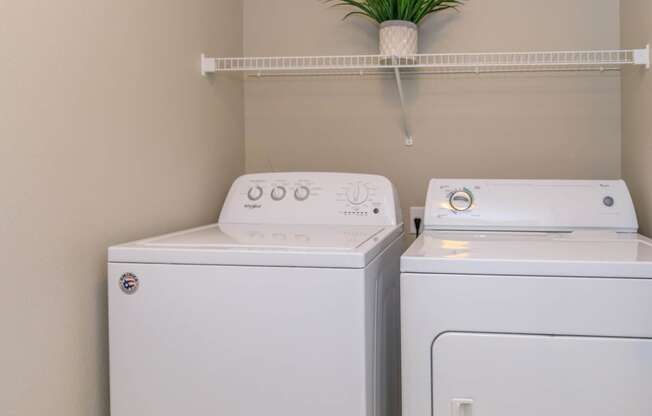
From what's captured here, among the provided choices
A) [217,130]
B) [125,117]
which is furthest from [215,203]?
[125,117]

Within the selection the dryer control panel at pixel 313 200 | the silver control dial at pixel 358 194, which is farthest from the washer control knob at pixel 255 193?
the silver control dial at pixel 358 194

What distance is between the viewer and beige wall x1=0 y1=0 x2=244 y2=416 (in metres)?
1.14

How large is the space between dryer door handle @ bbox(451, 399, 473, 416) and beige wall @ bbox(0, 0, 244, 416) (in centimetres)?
79

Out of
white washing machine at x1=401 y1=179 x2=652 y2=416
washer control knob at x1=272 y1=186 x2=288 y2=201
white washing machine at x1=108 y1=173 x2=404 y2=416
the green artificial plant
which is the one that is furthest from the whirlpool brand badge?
the green artificial plant

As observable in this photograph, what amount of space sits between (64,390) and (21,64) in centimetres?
66

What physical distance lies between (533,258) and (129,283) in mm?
825

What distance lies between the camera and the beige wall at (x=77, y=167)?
45.0 inches

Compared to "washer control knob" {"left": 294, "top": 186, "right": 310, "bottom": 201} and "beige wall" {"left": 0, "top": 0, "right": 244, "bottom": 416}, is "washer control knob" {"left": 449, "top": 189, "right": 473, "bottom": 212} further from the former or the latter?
"beige wall" {"left": 0, "top": 0, "right": 244, "bottom": 416}

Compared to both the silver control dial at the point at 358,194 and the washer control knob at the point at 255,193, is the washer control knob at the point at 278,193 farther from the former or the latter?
the silver control dial at the point at 358,194

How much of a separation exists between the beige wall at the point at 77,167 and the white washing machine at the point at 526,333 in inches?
27.2

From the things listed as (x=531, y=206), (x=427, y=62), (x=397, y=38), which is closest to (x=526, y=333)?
(x=531, y=206)

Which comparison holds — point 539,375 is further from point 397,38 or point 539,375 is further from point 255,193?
point 397,38

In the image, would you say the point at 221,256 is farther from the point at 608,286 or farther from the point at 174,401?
the point at 608,286

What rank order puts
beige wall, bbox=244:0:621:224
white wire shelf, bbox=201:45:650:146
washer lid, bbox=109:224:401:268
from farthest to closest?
beige wall, bbox=244:0:621:224, white wire shelf, bbox=201:45:650:146, washer lid, bbox=109:224:401:268
